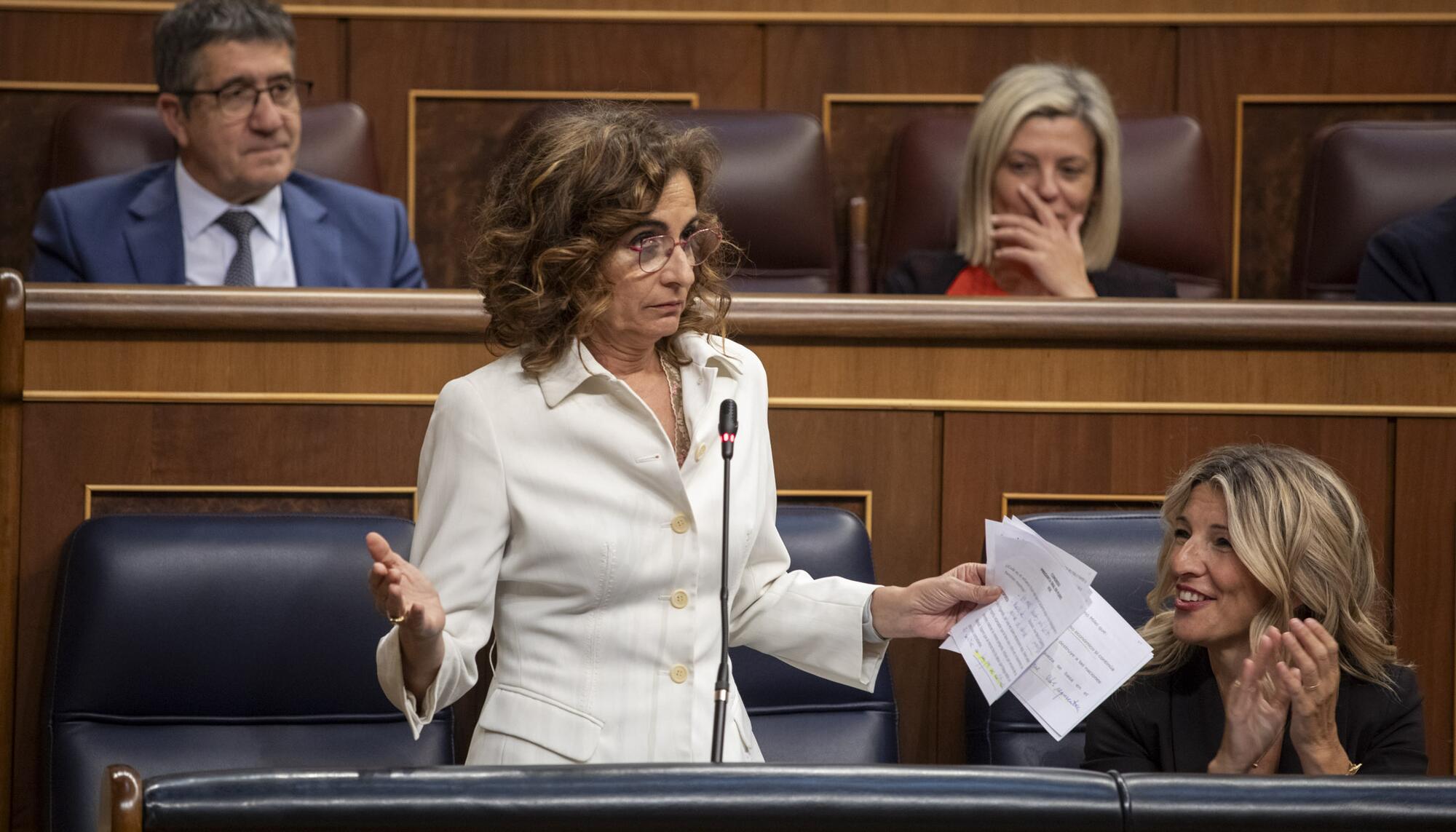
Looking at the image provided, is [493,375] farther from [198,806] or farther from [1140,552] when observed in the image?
[1140,552]

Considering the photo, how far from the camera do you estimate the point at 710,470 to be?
128cm

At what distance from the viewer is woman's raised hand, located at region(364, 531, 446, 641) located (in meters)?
1.06

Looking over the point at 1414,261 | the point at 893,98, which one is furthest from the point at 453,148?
the point at 1414,261

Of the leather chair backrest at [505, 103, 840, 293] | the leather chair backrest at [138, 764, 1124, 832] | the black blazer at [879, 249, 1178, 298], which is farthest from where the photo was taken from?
the leather chair backrest at [505, 103, 840, 293]

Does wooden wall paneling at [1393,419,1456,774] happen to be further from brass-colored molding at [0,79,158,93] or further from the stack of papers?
brass-colored molding at [0,79,158,93]

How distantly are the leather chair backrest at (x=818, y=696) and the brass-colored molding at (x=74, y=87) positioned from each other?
→ 159cm

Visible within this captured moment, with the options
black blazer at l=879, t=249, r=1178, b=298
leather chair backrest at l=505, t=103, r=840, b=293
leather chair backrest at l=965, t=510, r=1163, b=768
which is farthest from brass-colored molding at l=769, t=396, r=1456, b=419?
leather chair backrest at l=505, t=103, r=840, b=293

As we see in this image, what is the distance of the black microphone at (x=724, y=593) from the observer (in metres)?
1.13

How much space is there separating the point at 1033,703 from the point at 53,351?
1026 millimetres

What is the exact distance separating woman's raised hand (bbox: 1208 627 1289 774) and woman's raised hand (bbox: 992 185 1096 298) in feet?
2.98

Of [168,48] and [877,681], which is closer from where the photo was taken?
[877,681]

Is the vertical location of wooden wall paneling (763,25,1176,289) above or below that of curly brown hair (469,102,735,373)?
above

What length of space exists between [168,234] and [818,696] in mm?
1160

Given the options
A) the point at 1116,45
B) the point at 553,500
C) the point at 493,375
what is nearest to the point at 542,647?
the point at 553,500
